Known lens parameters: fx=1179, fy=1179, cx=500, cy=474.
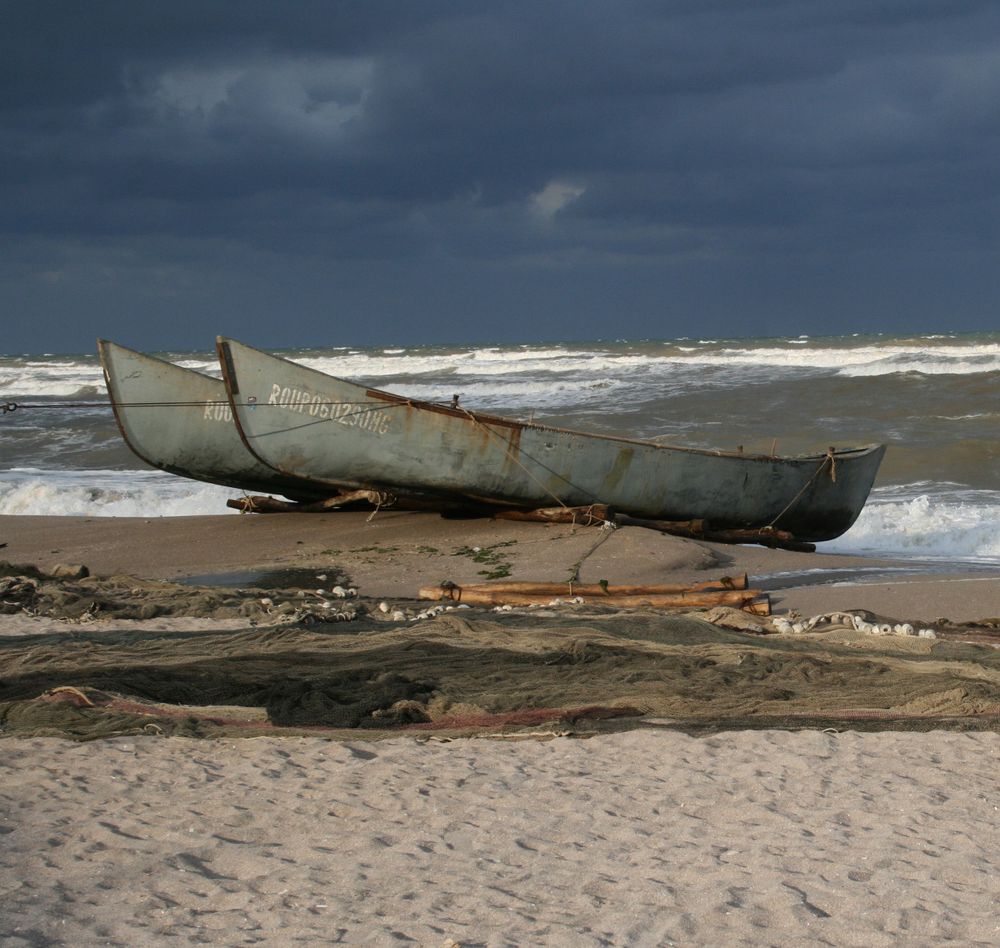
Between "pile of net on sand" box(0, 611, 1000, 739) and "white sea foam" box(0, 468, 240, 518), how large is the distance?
22.2 ft

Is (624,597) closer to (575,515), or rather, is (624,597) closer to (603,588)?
(603,588)

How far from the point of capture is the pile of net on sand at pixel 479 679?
498cm

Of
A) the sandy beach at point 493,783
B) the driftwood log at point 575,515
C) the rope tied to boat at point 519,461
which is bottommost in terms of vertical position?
the sandy beach at point 493,783

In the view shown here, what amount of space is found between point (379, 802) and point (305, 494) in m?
7.77

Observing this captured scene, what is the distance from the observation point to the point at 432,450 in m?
10.5

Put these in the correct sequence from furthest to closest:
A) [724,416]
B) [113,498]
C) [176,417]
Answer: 1. [724,416]
2. [113,498]
3. [176,417]

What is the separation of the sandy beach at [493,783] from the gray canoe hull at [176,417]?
3.82 meters

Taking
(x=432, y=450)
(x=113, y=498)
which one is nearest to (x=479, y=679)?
(x=432, y=450)

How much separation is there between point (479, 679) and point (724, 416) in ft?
58.2

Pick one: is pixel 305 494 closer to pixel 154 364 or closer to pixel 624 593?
pixel 154 364

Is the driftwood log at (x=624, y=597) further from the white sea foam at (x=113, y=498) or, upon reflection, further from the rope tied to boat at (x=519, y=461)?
the white sea foam at (x=113, y=498)

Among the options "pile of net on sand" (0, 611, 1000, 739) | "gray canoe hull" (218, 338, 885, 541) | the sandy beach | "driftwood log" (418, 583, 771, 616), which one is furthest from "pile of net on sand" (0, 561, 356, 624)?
"gray canoe hull" (218, 338, 885, 541)

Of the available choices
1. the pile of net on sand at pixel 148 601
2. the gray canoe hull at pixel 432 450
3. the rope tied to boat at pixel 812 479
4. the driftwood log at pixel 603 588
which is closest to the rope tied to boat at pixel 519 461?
the gray canoe hull at pixel 432 450

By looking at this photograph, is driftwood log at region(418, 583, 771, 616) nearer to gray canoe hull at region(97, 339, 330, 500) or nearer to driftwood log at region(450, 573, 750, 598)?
driftwood log at region(450, 573, 750, 598)
